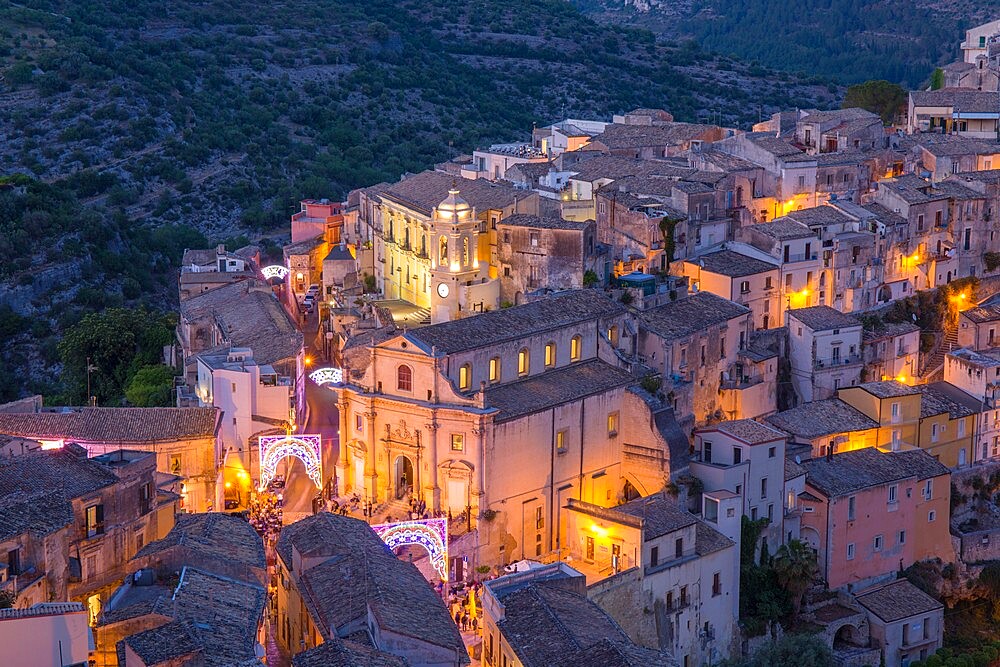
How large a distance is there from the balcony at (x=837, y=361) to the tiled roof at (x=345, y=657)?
92.5ft

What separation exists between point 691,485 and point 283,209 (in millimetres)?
45745

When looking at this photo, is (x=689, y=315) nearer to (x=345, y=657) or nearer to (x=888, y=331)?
(x=888, y=331)

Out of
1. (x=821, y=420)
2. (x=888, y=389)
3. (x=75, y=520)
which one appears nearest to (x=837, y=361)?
(x=888, y=389)

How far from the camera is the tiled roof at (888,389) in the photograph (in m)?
57.7

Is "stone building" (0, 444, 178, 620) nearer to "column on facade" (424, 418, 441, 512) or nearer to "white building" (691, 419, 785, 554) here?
"column on facade" (424, 418, 441, 512)

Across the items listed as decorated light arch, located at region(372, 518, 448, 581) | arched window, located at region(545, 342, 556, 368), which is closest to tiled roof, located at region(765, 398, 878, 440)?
arched window, located at region(545, 342, 556, 368)

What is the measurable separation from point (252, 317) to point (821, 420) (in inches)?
800

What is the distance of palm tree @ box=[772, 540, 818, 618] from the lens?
165ft

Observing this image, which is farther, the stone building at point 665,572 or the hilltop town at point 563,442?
the stone building at point 665,572

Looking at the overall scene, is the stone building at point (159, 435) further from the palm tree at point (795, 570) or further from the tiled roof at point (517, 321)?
the palm tree at point (795, 570)

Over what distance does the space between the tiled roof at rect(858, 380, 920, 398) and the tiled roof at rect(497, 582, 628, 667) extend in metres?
18.8

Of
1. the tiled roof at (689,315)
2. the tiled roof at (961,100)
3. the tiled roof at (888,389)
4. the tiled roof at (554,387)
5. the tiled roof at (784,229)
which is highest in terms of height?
the tiled roof at (961,100)

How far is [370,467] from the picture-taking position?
5009 cm

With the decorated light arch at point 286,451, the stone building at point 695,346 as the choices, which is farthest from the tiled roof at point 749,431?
the decorated light arch at point 286,451
